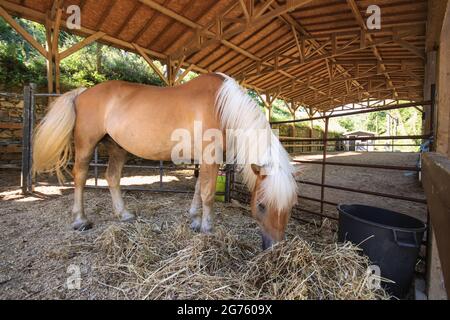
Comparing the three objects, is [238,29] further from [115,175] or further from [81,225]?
[81,225]

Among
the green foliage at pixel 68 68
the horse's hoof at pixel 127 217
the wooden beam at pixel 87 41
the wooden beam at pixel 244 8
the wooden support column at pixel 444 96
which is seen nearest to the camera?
the wooden support column at pixel 444 96

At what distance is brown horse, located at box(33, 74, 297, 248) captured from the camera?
161 centimetres

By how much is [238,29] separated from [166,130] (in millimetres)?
4370

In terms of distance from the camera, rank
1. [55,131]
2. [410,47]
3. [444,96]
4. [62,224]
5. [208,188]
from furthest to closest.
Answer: [410,47], [62,224], [55,131], [208,188], [444,96]

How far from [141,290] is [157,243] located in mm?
573

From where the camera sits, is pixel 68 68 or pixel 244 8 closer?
pixel 244 8

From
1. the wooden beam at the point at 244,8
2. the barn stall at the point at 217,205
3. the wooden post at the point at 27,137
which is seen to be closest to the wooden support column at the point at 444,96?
the barn stall at the point at 217,205

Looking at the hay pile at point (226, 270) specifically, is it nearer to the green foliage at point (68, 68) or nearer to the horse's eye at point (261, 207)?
the horse's eye at point (261, 207)

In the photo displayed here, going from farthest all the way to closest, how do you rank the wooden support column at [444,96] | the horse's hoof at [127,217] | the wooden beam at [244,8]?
the wooden beam at [244,8], the horse's hoof at [127,217], the wooden support column at [444,96]

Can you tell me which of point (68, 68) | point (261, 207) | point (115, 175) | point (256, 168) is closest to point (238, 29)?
point (115, 175)

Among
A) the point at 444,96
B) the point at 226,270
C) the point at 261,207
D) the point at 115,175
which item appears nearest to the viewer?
the point at 444,96

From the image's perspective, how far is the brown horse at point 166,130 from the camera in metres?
1.61

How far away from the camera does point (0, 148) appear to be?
15.4ft

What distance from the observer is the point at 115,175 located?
2.50m
